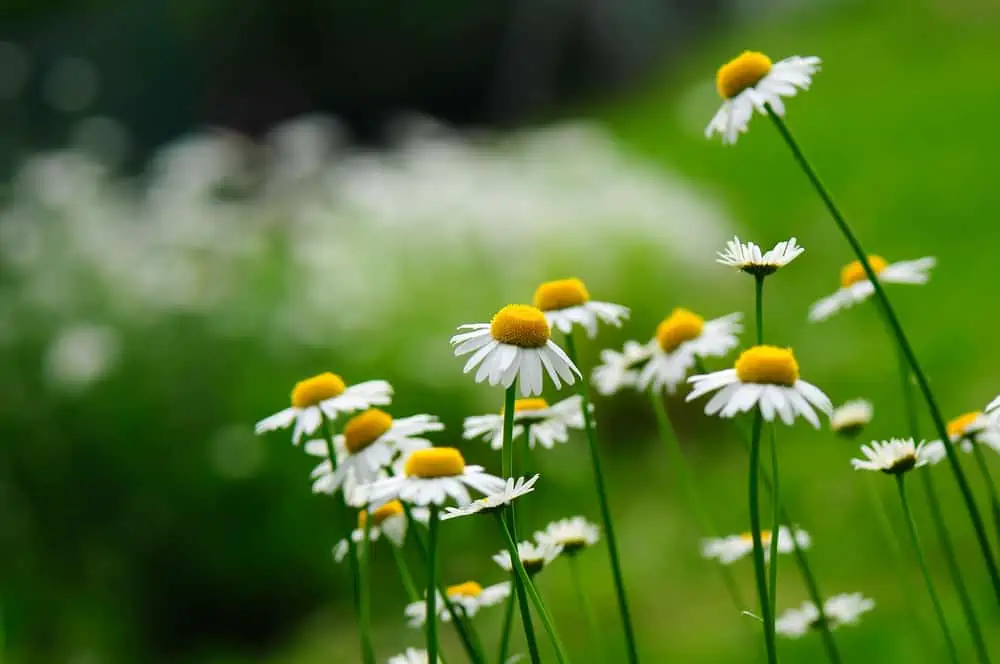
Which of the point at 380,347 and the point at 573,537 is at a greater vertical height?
the point at 380,347

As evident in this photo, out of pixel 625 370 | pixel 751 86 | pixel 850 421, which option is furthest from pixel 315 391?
pixel 850 421

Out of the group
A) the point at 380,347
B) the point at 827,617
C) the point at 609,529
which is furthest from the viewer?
the point at 380,347

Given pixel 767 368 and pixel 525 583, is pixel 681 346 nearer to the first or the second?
pixel 767 368

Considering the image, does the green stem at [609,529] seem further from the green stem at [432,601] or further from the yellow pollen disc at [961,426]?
the yellow pollen disc at [961,426]

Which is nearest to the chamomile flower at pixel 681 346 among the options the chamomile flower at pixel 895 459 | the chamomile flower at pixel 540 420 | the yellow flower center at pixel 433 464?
the chamomile flower at pixel 540 420

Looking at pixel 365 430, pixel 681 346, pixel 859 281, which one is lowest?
pixel 365 430

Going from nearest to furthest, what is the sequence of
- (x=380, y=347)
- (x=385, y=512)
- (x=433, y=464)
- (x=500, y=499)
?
(x=500, y=499)
(x=433, y=464)
(x=385, y=512)
(x=380, y=347)

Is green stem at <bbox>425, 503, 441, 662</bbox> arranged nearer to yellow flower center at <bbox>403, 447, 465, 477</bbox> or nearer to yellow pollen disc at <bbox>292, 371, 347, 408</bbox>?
yellow flower center at <bbox>403, 447, 465, 477</bbox>

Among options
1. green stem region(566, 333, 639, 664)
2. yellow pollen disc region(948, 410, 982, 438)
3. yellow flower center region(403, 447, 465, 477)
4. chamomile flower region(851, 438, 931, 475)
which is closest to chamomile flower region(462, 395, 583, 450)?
green stem region(566, 333, 639, 664)

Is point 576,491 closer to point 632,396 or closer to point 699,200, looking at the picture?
point 632,396
